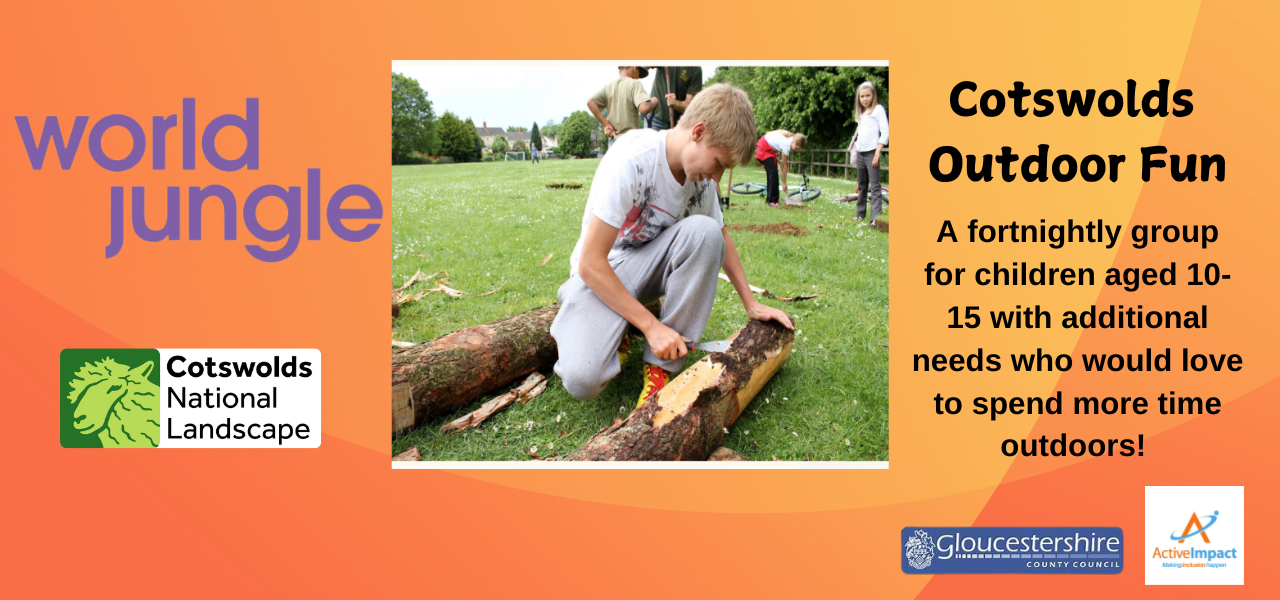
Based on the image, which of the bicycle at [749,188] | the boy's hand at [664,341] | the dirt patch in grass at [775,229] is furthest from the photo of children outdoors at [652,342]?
the bicycle at [749,188]

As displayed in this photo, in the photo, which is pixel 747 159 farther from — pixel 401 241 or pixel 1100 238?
pixel 401 241

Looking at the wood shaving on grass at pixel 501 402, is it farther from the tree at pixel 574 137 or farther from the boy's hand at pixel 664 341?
the tree at pixel 574 137

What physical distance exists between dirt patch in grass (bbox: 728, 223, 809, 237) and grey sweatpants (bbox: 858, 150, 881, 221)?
1.17 metres

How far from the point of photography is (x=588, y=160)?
15.9 m

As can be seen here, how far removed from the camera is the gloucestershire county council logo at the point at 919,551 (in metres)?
1.76

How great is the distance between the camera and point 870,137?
23.2 feet

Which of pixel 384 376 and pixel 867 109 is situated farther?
pixel 867 109

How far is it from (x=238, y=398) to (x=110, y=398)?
39 cm

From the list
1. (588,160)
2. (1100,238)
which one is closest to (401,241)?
(1100,238)

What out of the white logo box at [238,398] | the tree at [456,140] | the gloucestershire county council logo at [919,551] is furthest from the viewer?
the tree at [456,140]

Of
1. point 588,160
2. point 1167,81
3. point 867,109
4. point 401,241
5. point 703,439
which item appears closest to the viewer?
point 1167,81

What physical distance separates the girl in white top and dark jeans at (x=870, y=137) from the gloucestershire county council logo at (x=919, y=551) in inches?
223

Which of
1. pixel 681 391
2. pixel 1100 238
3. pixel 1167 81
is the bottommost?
pixel 681 391

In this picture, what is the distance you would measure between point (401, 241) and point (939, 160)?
191 inches
